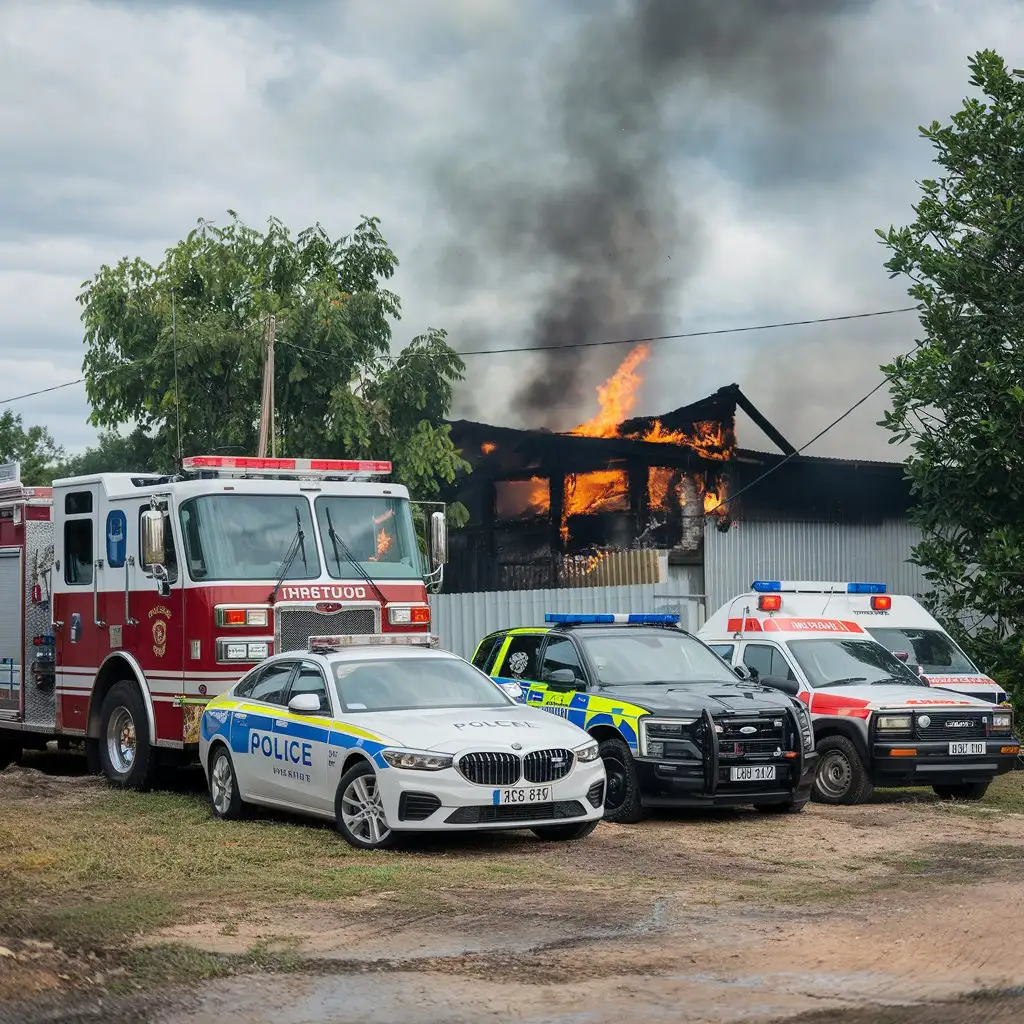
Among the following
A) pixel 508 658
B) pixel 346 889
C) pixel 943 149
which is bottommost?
pixel 346 889

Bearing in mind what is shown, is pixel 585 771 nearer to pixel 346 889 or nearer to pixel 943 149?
pixel 346 889

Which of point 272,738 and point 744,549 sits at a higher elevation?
point 744,549

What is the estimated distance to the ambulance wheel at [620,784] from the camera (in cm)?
1316

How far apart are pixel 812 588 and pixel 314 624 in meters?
5.56

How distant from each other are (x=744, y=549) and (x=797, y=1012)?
2108 cm

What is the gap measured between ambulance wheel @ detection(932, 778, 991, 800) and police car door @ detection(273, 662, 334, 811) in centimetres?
658

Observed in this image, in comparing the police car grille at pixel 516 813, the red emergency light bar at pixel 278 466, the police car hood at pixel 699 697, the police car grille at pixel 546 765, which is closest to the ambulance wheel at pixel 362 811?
the police car grille at pixel 516 813

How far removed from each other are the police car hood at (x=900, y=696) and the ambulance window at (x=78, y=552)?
7258 millimetres

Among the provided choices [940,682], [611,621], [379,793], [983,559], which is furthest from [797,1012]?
[983,559]

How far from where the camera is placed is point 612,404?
96.3 ft

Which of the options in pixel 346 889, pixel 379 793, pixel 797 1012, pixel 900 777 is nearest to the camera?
pixel 797 1012

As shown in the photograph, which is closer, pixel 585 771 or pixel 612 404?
pixel 585 771

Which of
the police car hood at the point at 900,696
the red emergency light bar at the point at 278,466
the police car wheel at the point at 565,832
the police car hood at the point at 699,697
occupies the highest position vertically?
the red emergency light bar at the point at 278,466

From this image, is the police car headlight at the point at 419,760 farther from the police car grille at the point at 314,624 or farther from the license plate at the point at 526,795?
the police car grille at the point at 314,624
